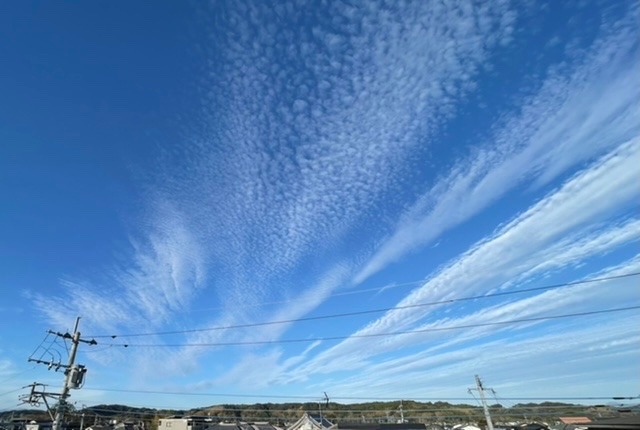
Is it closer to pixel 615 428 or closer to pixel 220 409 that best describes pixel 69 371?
→ pixel 615 428

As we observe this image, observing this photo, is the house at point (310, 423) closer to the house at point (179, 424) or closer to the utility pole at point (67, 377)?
the house at point (179, 424)

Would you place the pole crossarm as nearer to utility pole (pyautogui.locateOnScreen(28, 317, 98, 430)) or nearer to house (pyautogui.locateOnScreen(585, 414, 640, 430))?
utility pole (pyautogui.locateOnScreen(28, 317, 98, 430))

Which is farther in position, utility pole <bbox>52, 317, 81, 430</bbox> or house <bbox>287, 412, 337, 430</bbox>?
house <bbox>287, 412, 337, 430</bbox>

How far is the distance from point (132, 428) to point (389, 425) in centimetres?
5595

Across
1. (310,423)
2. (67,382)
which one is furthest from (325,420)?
(67,382)

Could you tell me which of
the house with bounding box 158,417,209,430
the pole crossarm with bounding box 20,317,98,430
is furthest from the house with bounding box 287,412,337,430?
the pole crossarm with bounding box 20,317,98,430

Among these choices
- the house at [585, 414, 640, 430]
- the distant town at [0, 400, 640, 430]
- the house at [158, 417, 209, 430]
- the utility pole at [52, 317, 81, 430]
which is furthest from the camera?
the house at [158, 417, 209, 430]

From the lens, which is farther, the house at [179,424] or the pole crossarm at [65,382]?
the house at [179,424]

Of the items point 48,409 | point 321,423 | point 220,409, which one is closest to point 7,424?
point 48,409

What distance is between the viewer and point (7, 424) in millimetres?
44688

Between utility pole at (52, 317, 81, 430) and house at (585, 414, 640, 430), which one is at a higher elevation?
utility pole at (52, 317, 81, 430)

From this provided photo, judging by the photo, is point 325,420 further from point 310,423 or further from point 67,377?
point 67,377

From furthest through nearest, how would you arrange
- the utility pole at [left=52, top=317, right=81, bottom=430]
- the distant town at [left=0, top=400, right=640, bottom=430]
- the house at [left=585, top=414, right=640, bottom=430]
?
the distant town at [left=0, top=400, right=640, bottom=430] → the utility pole at [left=52, top=317, right=81, bottom=430] → the house at [left=585, top=414, right=640, bottom=430]

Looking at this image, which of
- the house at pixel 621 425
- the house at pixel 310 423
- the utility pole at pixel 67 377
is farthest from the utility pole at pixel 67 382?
the house at pixel 310 423
